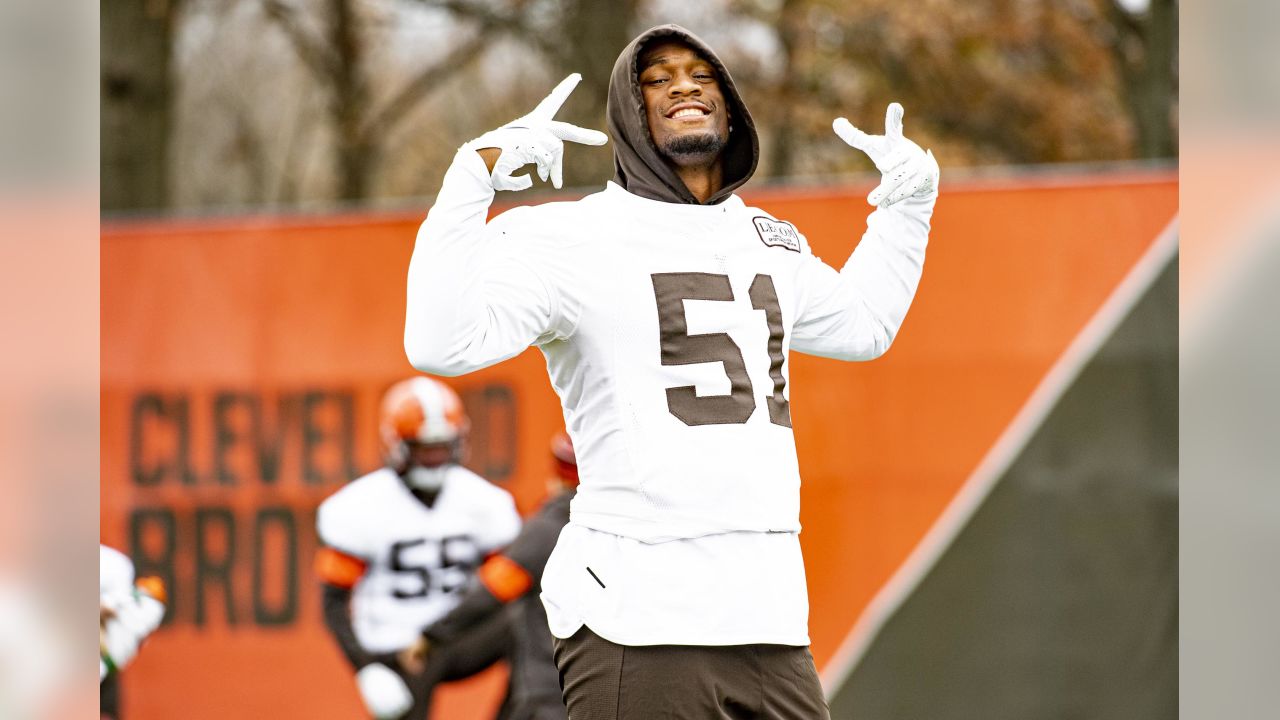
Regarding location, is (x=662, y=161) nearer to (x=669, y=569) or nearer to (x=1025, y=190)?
(x=669, y=569)

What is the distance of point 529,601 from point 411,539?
2.34 feet

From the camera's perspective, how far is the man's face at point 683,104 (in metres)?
2.68

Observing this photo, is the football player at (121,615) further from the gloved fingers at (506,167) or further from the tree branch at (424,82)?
the tree branch at (424,82)

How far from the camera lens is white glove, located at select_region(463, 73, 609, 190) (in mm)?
2410

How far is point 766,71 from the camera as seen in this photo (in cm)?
1142

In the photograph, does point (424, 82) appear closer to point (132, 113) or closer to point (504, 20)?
point (504, 20)

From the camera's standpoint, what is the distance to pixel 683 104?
8.93ft

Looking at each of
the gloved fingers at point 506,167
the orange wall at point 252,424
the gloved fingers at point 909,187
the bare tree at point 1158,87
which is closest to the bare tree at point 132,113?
the orange wall at point 252,424

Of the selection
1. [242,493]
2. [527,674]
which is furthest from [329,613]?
[527,674]

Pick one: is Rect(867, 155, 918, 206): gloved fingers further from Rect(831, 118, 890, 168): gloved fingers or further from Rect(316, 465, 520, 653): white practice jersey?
Rect(316, 465, 520, 653): white practice jersey

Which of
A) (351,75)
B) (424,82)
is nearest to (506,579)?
(424,82)

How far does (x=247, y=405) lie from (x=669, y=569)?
3.31 meters
